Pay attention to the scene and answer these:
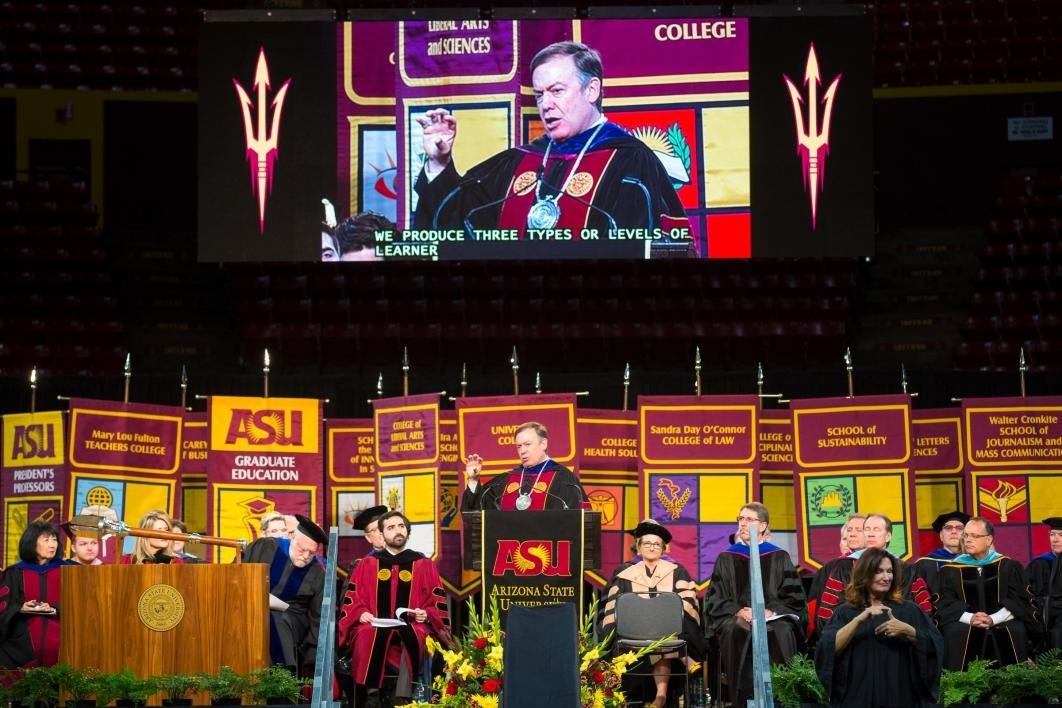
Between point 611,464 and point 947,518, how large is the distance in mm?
3327

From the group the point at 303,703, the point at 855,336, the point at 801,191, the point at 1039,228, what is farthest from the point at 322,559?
the point at 1039,228

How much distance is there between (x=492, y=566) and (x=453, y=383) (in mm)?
4760

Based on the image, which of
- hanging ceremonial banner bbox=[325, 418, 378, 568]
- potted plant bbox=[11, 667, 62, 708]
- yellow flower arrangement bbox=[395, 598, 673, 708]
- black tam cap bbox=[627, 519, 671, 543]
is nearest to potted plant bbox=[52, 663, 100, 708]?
potted plant bbox=[11, 667, 62, 708]

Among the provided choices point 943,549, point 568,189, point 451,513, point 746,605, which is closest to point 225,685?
point 746,605

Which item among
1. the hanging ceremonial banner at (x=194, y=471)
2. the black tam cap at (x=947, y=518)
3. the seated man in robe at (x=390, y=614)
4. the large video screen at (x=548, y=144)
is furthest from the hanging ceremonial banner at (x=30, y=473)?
the black tam cap at (x=947, y=518)

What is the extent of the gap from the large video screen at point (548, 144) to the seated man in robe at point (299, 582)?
5058 millimetres

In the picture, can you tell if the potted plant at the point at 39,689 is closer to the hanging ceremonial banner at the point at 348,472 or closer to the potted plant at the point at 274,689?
the potted plant at the point at 274,689

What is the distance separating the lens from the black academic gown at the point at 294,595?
13.3 m

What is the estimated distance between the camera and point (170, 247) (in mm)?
24406

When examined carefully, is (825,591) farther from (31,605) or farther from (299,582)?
(31,605)

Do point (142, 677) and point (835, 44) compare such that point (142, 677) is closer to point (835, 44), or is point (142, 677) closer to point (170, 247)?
point (835, 44)

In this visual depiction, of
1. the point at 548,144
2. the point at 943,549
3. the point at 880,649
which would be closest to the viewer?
the point at 880,649

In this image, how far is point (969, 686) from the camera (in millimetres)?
11156

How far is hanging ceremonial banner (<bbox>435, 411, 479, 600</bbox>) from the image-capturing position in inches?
612
